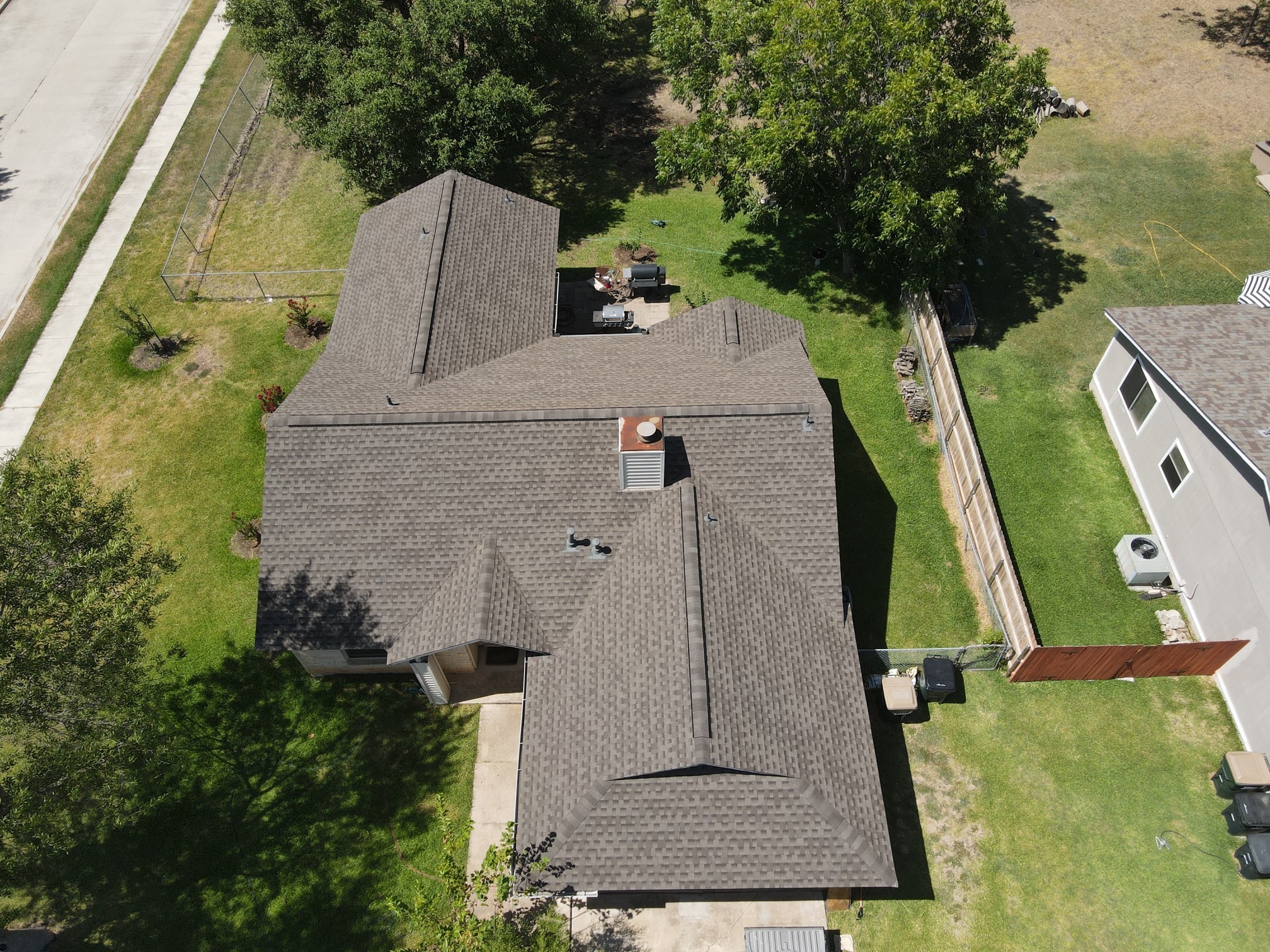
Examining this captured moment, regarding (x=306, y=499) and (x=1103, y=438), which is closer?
(x=306, y=499)

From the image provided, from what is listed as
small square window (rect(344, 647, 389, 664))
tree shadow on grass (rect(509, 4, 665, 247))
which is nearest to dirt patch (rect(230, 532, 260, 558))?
small square window (rect(344, 647, 389, 664))

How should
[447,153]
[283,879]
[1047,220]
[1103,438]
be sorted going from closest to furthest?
1. [283,879]
2. [1103,438]
3. [447,153]
4. [1047,220]

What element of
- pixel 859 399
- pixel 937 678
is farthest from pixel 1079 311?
pixel 937 678

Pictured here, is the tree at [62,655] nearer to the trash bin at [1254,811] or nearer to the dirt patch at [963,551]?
the dirt patch at [963,551]

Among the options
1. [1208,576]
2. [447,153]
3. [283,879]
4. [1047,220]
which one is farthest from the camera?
[1047,220]

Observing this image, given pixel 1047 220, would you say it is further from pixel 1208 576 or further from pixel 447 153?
pixel 447 153

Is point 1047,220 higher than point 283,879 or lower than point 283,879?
higher

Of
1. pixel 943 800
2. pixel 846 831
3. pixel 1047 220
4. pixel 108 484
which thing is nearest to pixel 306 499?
pixel 108 484
